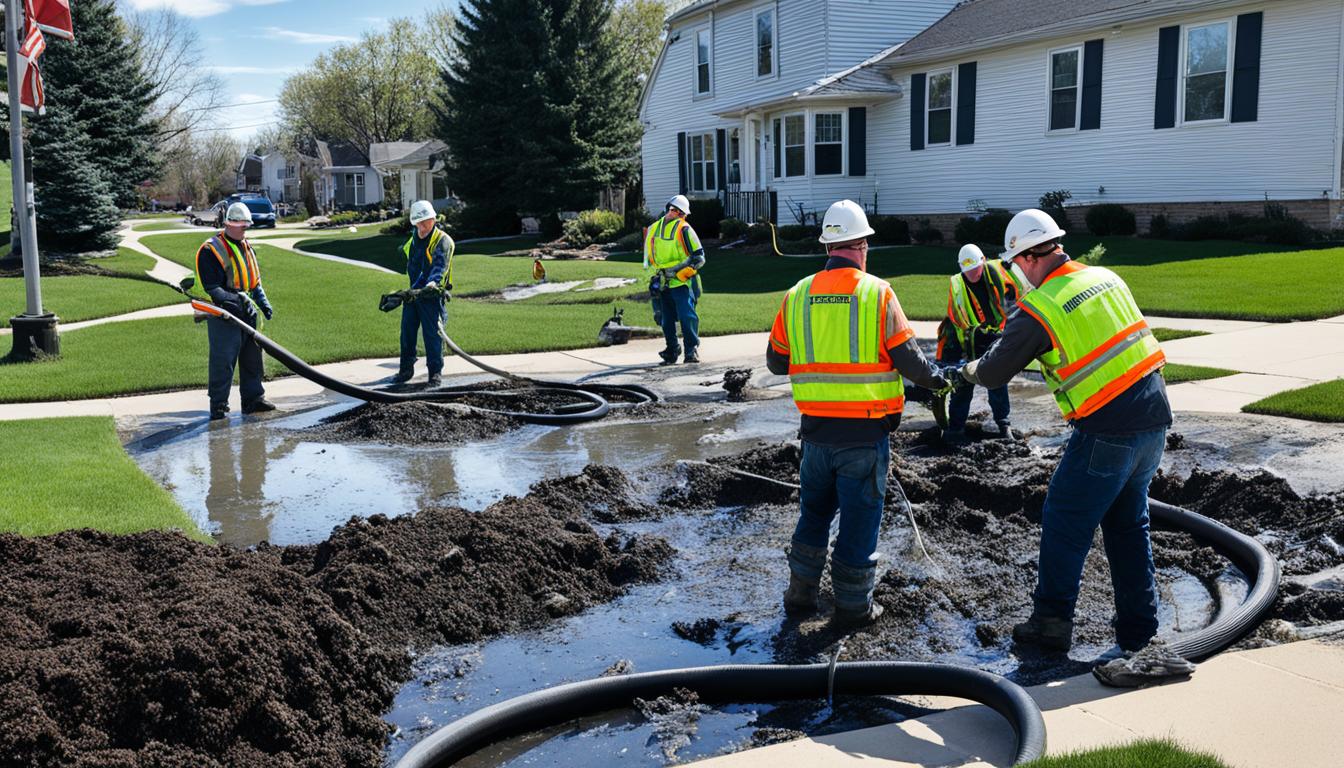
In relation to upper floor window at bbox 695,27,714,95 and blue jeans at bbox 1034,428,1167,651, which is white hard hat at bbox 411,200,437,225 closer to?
blue jeans at bbox 1034,428,1167,651

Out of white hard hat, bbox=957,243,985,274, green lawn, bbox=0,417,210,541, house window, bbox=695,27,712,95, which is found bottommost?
green lawn, bbox=0,417,210,541

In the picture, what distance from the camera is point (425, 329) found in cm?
1257

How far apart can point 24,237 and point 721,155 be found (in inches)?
933

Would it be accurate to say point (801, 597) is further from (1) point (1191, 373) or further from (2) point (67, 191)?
(2) point (67, 191)

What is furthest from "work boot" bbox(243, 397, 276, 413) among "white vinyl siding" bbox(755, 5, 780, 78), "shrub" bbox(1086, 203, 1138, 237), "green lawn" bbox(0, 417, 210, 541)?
"white vinyl siding" bbox(755, 5, 780, 78)

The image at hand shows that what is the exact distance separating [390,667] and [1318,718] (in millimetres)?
3745

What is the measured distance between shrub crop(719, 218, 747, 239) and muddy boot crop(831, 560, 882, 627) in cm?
2581

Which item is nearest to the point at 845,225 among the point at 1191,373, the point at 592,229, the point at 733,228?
the point at 1191,373

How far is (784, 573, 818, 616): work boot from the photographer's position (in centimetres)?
580

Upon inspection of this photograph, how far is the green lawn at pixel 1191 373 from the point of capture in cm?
1146

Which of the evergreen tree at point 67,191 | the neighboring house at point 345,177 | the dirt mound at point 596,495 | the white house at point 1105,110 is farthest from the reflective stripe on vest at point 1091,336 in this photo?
the neighboring house at point 345,177

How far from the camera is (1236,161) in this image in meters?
22.0

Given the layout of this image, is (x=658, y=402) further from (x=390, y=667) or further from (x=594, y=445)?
(x=390, y=667)

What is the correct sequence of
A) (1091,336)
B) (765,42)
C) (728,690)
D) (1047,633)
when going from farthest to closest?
1. (765,42)
2. (1047,633)
3. (1091,336)
4. (728,690)
